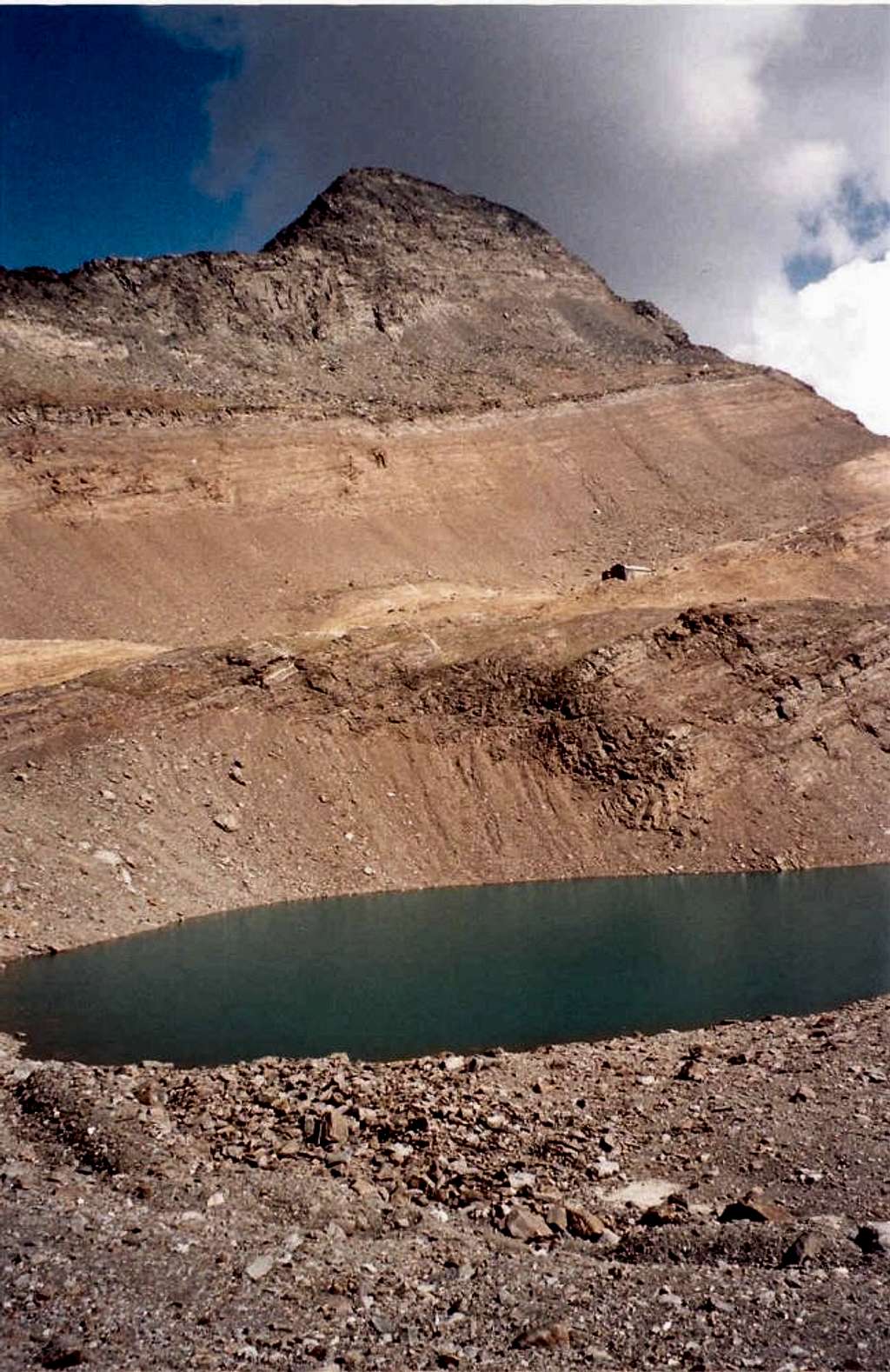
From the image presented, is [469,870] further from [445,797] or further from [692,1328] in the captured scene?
[692,1328]

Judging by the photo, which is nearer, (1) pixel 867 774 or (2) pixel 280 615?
(1) pixel 867 774

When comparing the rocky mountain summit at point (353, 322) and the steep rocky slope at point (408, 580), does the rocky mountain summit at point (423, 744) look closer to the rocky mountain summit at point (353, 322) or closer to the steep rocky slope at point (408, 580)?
the steep rocky slope at point (408, 580)

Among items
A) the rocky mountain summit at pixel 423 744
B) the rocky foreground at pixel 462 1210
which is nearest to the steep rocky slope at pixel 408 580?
the rocky mountain summit at pixel 423 744

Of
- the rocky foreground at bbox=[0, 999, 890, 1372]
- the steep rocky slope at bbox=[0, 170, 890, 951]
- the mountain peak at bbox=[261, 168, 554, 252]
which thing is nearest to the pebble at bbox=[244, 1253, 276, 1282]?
the rocky foreground at bbox=[0, 999, 890, 1372]

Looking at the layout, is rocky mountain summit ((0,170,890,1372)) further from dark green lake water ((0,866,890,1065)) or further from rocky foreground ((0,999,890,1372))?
dark green lake water ((0,866,890,1065))

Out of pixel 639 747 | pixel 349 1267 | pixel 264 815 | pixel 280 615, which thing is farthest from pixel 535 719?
pixel 349 1267

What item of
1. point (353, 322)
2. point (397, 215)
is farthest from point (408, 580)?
point (397, 215)

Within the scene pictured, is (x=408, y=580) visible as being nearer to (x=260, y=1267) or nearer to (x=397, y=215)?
(x=397, y=215)
